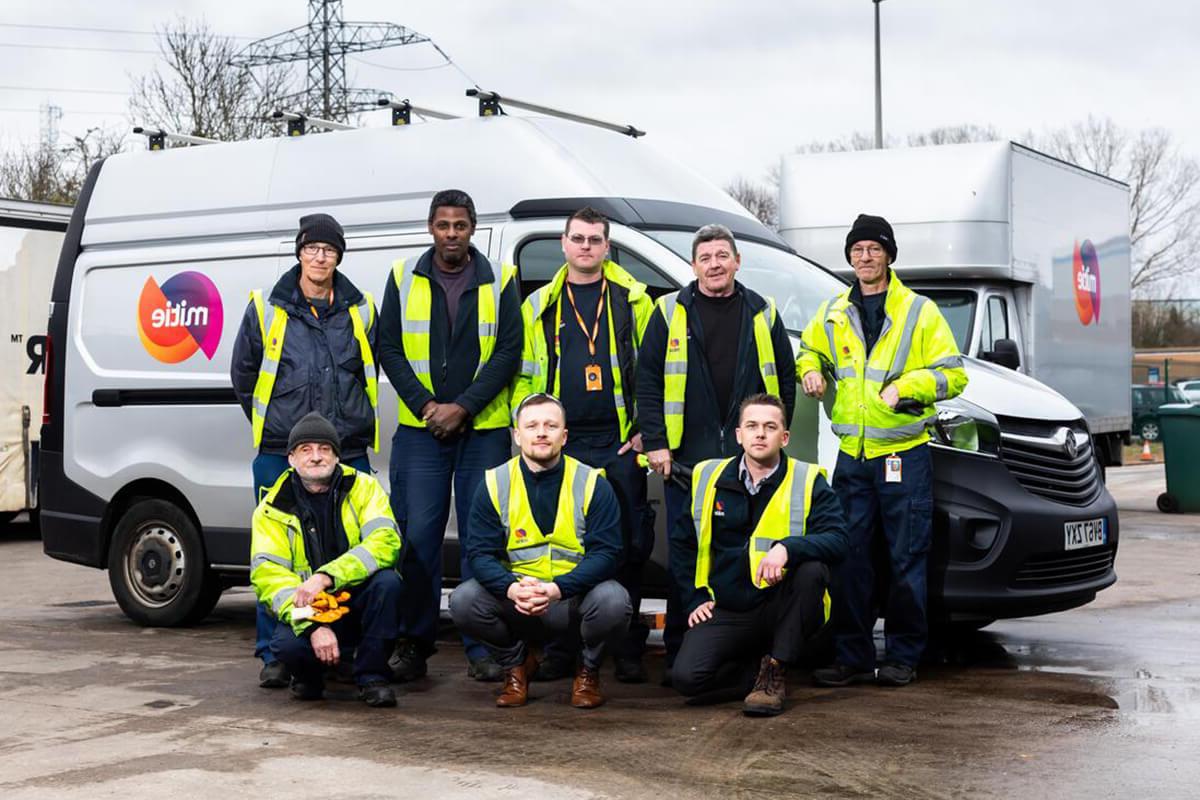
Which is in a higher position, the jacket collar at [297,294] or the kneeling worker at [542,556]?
the jacket collar at [297,294]

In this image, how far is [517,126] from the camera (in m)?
7.85

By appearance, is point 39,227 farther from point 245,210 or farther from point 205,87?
point 205,87

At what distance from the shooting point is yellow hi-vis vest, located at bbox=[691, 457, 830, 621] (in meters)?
6.41

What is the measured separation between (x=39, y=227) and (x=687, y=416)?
9.91 metres

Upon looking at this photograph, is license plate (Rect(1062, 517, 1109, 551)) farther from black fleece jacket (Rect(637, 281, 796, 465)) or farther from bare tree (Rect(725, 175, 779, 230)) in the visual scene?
bare tree (Rect(725, 175, 779, 230))

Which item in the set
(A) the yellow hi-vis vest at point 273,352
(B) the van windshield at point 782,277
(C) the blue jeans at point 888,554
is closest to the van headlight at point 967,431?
(C) the blue jeans at point 888,554

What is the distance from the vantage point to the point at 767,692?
6.20m

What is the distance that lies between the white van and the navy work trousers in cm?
122

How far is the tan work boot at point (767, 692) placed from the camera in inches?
242

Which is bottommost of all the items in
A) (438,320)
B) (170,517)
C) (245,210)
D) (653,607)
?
(653,607)

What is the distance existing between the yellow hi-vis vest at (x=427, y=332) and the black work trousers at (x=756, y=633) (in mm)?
1384

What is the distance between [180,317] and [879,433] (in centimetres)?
393

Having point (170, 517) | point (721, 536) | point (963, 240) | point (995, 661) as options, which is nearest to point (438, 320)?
point (721, 536)

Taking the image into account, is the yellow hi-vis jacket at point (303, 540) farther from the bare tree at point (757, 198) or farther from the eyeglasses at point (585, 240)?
the bare tree at point (757, 198)
